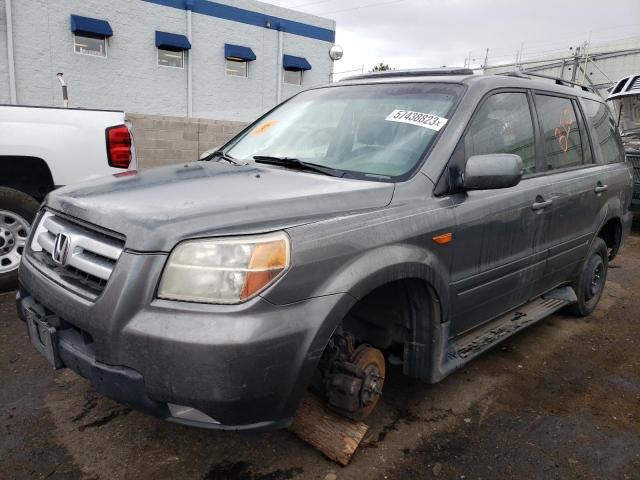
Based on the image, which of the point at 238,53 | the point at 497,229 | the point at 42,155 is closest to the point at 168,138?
the point at 42,155

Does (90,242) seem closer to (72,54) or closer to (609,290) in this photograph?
(609,290)

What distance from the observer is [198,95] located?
17.8 meters

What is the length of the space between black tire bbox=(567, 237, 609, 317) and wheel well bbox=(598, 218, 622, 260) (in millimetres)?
119

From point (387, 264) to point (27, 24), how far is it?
1539cm

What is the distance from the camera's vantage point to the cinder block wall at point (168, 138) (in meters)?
9.48

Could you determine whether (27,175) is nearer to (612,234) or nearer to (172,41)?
(612,234)

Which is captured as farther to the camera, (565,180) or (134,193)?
(565,180)

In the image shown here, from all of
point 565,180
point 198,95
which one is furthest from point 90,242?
point 198,95

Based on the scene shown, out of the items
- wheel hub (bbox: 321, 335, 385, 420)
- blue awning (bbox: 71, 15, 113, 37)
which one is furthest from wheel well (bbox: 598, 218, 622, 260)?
blue awning (bbox: 71, 15, 113, 37)

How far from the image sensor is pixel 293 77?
20.8 m

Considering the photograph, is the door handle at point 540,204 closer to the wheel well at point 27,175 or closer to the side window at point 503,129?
the side window at point 503,129

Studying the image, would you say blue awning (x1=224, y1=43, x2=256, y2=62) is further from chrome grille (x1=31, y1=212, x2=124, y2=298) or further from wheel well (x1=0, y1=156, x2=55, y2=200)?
chrome grille (x1=31, y1=212, x2=124, y2=298)

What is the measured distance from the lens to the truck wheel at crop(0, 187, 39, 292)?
4.31 metres

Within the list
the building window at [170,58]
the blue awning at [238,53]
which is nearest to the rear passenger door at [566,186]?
the building window at [170,58]
